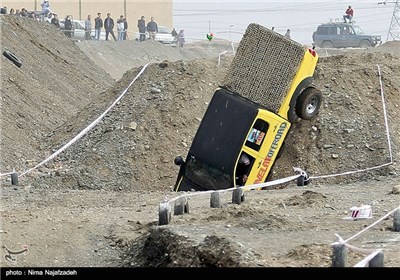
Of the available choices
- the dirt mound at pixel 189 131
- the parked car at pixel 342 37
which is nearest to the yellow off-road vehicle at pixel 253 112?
A: the dirt mound at pixel 189 131

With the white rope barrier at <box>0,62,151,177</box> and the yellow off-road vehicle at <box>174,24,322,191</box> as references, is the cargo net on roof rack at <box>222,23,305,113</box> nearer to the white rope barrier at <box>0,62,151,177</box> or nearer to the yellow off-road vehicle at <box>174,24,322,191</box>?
the yellow off-road vehicle at <box>174,24,322,191</box>

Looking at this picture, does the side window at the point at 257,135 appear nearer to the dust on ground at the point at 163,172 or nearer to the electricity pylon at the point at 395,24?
the dust on ground at the point at 163,172

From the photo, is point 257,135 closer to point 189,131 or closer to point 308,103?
point 308,103

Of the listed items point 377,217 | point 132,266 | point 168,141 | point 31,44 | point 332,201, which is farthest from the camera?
point 31,44

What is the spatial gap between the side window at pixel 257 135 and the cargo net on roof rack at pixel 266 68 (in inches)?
18.8

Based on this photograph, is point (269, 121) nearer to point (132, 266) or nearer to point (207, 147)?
point (207, 147)

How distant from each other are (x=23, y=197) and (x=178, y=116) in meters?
5.47

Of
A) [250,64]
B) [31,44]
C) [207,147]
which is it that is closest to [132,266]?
[207,147]

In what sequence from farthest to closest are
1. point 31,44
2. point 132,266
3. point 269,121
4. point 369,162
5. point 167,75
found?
point 31,44
point 167,75
point 369,162
point 269,121
point 132,266

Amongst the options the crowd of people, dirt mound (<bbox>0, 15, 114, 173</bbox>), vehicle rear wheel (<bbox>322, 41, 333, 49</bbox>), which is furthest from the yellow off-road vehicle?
vehicle rear wheel (<bbox>322, 41, 333, 49</bbox>)

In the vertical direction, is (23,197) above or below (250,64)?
below

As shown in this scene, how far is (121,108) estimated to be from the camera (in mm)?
20594

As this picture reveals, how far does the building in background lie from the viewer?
59.2 m

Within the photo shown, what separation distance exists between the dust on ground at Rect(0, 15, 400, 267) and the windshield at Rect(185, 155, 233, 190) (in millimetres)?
742
